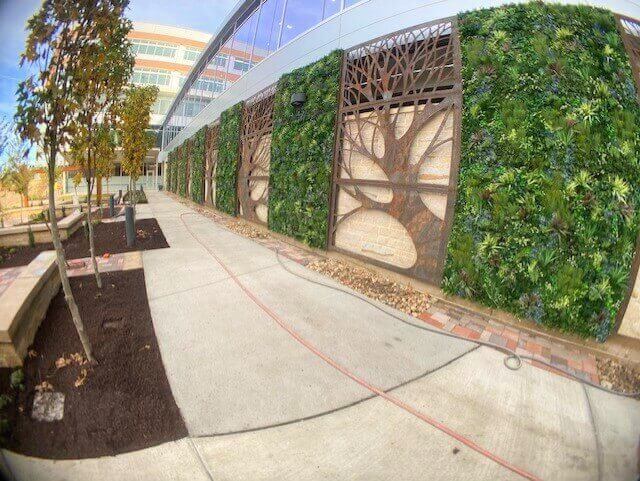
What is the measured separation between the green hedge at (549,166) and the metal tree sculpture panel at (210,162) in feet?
36.1

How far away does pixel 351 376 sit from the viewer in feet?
7.74

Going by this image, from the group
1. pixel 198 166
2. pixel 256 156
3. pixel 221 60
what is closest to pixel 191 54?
pixel 221 60

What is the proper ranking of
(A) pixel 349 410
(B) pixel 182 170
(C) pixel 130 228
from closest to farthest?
(A) pixel 349 410 → (C) pixel 130 228 → (B) pixel 182 170

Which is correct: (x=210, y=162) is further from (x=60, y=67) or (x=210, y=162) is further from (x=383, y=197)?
(x=60, y=67)

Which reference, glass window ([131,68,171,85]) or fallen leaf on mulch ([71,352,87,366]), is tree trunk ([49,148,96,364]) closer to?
fallen leaf on mulch ([71,352,87,366])

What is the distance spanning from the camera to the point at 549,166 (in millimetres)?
3068

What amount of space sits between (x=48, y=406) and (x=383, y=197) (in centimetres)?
471

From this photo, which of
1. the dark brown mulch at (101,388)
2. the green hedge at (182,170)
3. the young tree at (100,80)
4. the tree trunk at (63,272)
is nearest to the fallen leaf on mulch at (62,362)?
the dark brown mulch at (101,388)

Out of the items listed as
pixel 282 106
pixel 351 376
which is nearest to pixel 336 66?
pixel 282 106

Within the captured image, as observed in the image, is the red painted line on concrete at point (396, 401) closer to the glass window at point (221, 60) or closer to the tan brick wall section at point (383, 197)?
A: the tan brick wall section at point (383, 197)

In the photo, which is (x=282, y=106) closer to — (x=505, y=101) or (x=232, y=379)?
(x=505, y=101)

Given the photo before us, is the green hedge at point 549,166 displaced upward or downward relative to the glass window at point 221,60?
downward

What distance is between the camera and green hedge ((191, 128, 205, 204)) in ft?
45.6

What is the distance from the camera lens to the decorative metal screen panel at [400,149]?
400 cm
